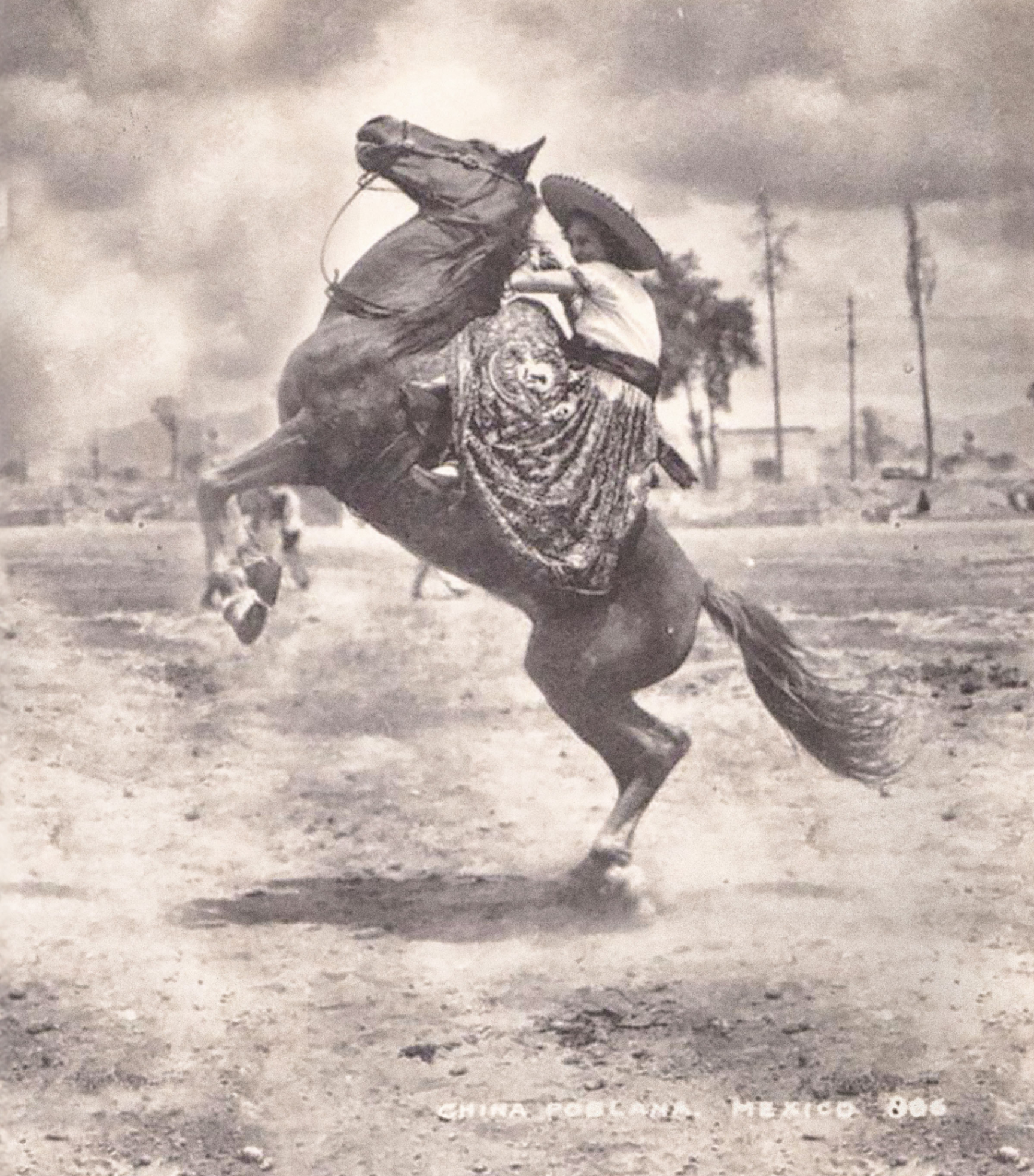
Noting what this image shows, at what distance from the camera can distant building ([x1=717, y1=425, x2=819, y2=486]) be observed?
14.8 ft

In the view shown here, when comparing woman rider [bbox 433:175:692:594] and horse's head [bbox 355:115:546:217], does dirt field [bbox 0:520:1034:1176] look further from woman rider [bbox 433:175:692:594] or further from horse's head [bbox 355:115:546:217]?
horse's head [bbox 355:115:546:217]

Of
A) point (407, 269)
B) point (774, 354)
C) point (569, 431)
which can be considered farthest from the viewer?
point (774, 354)

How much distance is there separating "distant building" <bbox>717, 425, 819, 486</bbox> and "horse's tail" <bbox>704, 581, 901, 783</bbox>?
273mm

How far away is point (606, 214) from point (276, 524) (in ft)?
3.24

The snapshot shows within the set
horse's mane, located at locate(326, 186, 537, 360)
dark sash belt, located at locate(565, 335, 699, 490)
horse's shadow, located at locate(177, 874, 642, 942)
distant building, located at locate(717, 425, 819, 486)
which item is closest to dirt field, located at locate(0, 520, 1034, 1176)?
horse's shadow, located at locate(177, 874, 642, 942)

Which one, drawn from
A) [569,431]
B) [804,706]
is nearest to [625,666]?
[804,706]

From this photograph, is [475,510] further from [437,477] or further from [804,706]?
[804,706]

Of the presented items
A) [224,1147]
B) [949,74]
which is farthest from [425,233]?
[224,1147]

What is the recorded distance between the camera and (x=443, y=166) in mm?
4465

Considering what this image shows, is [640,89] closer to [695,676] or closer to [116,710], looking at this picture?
[695,676]

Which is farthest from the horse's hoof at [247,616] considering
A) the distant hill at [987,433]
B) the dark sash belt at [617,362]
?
the distant hill at [987,433]

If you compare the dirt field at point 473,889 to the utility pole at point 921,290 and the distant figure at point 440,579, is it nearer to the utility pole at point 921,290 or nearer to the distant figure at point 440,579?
the distant figure at point 440,579

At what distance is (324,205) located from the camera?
4.53 metres

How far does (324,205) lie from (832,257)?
1.14m
